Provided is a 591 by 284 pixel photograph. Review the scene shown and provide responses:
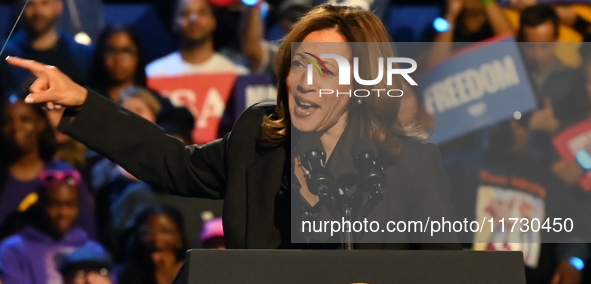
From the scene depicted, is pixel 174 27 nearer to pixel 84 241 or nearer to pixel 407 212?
pixel 84 241

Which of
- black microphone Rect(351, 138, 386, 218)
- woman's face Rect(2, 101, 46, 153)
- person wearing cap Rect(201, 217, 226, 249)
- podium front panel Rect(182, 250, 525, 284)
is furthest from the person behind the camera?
woman's face Rect(2, 101, 46, 153)

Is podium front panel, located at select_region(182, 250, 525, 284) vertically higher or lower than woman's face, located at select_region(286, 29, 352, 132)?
lower

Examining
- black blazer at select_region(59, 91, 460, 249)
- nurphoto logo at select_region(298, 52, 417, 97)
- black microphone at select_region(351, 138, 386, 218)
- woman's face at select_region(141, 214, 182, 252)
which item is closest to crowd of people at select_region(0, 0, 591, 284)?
woman's face at select_region(141, 214, 182, 252)

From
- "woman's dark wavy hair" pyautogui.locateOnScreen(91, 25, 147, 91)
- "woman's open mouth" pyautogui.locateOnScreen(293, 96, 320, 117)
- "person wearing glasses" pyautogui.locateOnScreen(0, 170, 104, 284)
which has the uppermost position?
"woman's open mouth" pyautogui.locateOnScreen(293, 96, 320, 117)

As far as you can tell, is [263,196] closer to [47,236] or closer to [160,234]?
[160,234]

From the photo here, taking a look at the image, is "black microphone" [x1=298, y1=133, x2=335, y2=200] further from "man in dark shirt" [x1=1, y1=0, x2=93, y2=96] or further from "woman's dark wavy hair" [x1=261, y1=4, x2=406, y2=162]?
"man in dark shirt" [x1=1, y1=0, x2=93, y2=96]

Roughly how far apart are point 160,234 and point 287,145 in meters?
1.81

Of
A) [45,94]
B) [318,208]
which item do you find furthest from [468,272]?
[45,94]

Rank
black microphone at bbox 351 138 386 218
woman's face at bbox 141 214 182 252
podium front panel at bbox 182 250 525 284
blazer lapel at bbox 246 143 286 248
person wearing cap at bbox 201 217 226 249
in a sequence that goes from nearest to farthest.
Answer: podium front panel at bbox 182 250 525 284 < black microphone at bbox 351 138 386 218 < blazer lapel at bbox 246 143 286 248 < person wearing cap at bbox 201 217 226 249 < woman's face at bbox 141 214 182 252

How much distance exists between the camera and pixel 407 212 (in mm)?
1582

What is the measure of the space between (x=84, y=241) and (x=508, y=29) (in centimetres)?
182

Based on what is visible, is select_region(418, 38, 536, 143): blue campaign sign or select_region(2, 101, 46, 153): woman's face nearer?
select_region(418, 38, 536, 143): blue campaign sign

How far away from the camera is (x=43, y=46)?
3.33 meters

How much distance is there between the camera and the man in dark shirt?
10.7 ft
